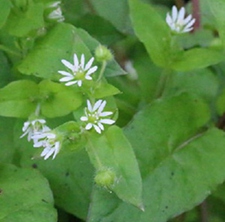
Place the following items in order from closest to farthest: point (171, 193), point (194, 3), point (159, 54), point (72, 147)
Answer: point (72, 147) → point (171, 193) → point (159, 54) → point (194, 3)

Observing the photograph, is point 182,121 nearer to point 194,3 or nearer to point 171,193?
point 171,193

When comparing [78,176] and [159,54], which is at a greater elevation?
[159,54]

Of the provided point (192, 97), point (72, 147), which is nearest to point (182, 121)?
point (192, 97)

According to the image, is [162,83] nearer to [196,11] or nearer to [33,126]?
[196,11]

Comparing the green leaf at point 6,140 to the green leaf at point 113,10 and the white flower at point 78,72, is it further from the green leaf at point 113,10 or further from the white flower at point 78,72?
the green leaf at point 113,10

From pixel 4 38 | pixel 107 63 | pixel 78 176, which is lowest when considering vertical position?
pixel 78 176

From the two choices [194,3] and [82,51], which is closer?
[82,51]

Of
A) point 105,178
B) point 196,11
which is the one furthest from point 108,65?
point 196,11
